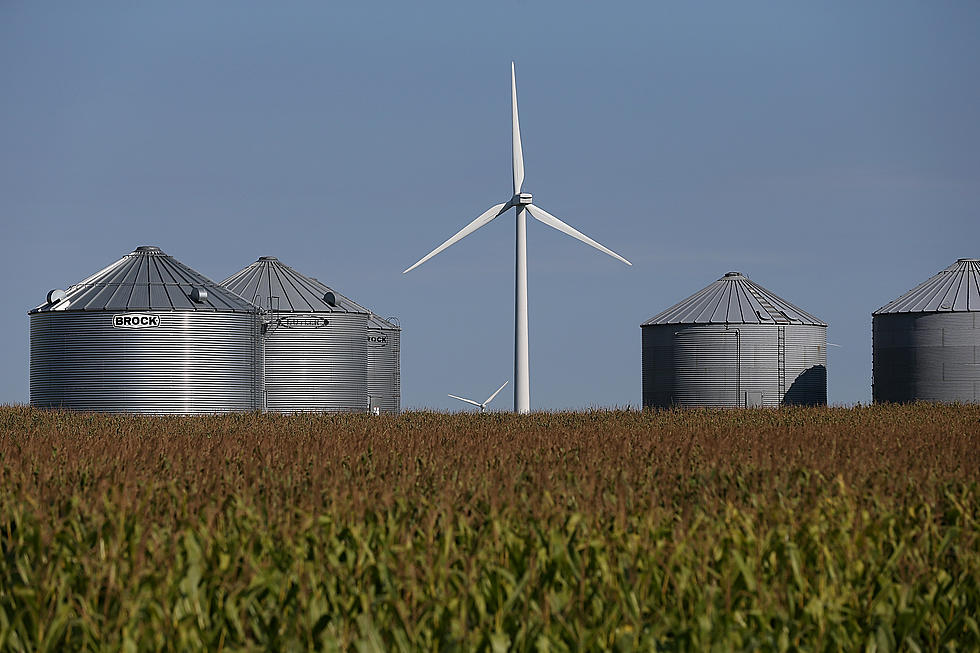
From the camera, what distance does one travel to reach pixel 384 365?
55.2 metres

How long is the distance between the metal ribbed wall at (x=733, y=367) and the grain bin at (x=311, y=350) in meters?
14.0

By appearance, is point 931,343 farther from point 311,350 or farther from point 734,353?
point 311,350

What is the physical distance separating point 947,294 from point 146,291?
113 feet

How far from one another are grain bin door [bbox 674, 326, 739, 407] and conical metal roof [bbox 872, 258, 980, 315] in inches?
294

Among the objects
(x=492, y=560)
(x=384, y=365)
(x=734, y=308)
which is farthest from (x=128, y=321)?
(x=492, y=560)

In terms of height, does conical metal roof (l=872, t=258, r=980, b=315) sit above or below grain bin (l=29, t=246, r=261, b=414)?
above

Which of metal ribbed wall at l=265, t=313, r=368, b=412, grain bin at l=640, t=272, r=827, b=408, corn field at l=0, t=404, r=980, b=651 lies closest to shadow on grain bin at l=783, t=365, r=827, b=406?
grain bin at l=640, t=272, r=827, b=408

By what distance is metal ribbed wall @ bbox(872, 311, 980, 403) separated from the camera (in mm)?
52188

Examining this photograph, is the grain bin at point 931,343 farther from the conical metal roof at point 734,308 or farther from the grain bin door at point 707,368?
the grain bin door at point 707,368

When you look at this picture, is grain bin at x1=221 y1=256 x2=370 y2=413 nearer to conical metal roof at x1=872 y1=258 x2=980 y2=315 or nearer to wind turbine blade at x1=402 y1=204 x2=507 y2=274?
wind turbine blade at x1=402 y1=204 x2=507 y2=274

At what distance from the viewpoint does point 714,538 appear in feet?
33.2

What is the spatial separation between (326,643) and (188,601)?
5.37 ft

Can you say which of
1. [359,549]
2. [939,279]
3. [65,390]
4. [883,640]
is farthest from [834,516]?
[939,279]

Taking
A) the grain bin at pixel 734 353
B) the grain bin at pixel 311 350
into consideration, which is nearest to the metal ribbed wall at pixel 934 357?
the grain bin at pixel 734 353
